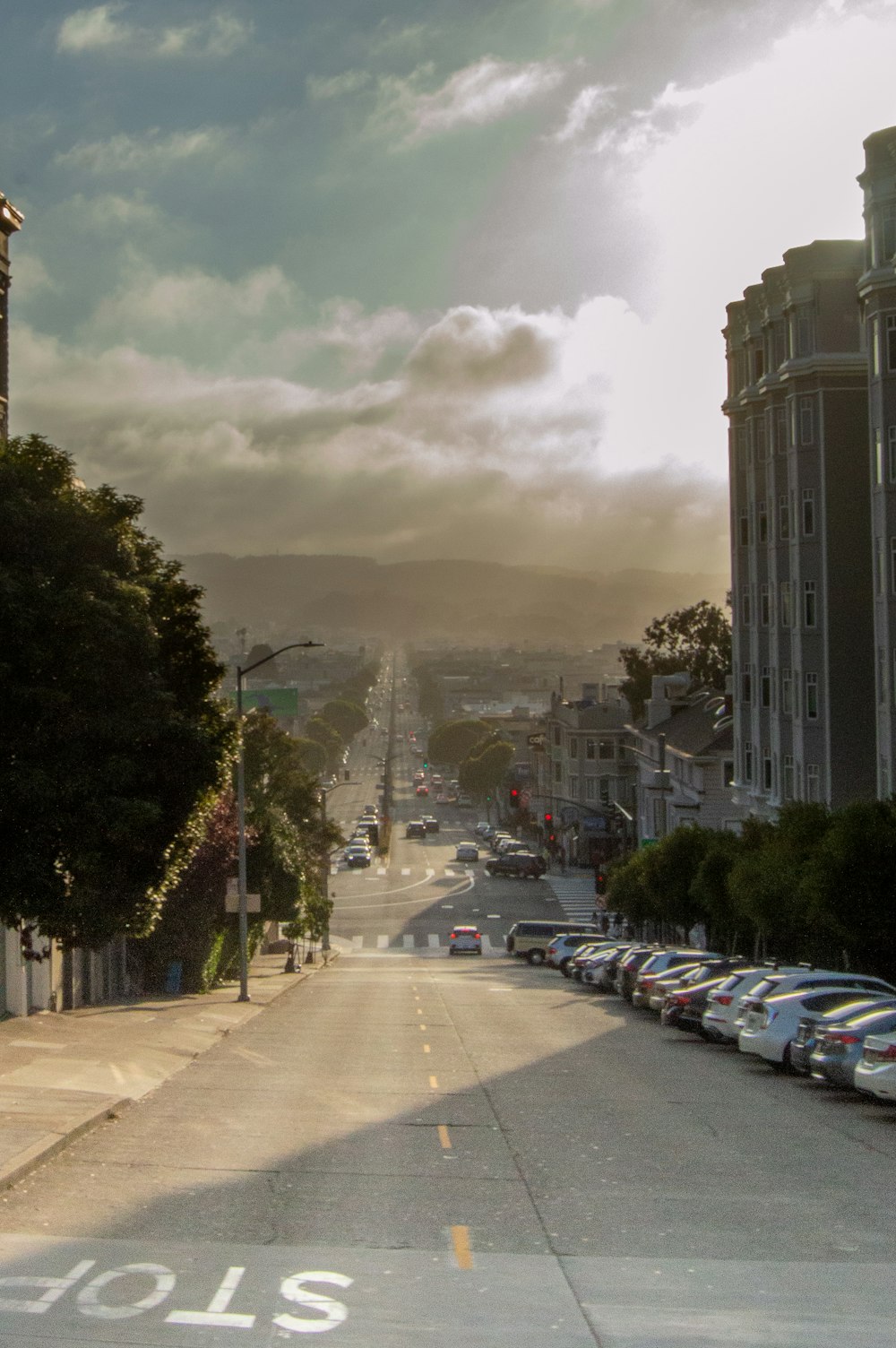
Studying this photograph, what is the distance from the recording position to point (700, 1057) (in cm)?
3025

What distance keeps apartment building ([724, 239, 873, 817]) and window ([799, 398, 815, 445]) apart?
33 mm

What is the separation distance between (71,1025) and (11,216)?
53.1 feet

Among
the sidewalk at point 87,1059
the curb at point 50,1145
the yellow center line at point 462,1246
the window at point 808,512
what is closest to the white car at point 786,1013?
the sidewalk at point 87,1059

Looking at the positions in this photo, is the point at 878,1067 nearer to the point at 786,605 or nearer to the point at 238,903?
the point at 238,903

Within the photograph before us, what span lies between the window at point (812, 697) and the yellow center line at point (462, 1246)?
47.6m

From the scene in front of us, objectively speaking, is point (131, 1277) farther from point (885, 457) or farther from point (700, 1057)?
point (885, 457)

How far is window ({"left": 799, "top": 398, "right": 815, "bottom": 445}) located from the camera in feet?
195

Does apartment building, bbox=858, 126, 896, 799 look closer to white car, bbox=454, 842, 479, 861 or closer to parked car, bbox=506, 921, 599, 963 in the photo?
parked car, bbox=506, 921, 599, 963

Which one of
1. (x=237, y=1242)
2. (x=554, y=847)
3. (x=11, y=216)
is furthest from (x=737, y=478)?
(x=554, y=847)

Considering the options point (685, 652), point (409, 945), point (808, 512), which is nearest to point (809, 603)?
point (808, 512)

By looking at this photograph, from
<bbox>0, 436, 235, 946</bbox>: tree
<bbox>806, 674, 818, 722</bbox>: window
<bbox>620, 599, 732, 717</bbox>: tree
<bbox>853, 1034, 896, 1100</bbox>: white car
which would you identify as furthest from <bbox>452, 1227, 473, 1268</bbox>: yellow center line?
<bbox>620, 599, 732, 717</bbox>: tree

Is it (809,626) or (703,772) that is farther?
(703,772)

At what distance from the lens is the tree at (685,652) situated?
122m

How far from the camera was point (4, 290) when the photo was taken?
32.9 meters
